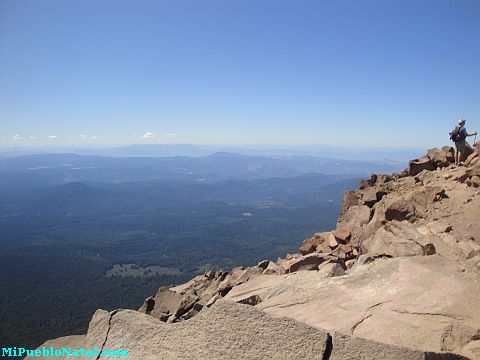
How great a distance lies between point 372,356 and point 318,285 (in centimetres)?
520

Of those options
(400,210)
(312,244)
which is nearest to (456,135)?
(400,210)

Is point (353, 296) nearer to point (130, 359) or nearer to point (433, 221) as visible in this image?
point (130, 359)

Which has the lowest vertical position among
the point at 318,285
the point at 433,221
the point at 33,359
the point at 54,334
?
the point at 54,334

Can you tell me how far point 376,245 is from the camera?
16.3 m

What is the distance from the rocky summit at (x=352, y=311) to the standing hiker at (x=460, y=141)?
669 centimetres

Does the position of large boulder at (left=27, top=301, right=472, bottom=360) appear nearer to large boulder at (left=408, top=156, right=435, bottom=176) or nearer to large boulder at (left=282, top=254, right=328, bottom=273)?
large boulder at (left=282, top=254, right=328, bottom=273)

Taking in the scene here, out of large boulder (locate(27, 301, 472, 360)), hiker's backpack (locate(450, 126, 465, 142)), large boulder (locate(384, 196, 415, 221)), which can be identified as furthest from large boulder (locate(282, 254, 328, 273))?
hiker's backpack (locate(450, 126, 465, 142))

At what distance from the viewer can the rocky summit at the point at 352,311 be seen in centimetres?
821

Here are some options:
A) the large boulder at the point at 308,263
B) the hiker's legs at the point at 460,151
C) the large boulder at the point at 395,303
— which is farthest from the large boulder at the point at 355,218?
the large boulder at the point at 395,303

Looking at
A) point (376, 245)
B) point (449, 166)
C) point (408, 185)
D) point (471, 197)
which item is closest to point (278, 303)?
point (376, 245)

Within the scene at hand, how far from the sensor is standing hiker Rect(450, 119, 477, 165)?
24250 mm

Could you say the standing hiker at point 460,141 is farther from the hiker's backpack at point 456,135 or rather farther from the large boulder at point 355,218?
the large boulder at point 355,218

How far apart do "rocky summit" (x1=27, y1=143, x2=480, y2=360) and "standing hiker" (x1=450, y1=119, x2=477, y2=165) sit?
6692mm

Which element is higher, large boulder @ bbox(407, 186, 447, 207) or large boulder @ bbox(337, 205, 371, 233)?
large boulder @ bbox(407, 186, 447, 207)
